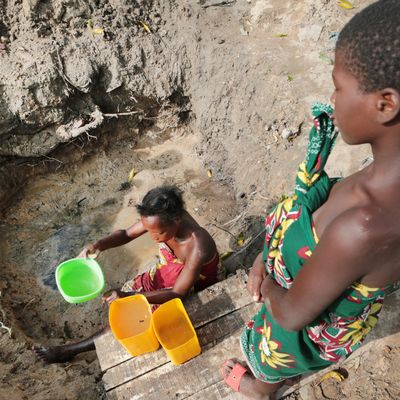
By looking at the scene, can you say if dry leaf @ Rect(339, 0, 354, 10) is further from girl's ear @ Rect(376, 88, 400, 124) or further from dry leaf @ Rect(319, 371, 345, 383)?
girl's ear @ Rect(376, 88, 400, 124)

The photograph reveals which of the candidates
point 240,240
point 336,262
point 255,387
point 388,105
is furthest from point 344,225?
point 240,240

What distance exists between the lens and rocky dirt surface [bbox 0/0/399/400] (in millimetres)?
4086

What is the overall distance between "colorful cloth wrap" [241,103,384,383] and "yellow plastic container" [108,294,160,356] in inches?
32.8

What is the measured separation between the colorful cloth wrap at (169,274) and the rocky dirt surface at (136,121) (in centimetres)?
59

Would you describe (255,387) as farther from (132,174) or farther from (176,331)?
(132,174)

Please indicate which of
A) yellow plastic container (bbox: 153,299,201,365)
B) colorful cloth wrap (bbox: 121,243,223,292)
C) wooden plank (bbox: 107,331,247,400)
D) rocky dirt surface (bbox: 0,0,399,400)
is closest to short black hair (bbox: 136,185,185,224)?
colorful cloth wrap (bbox: 121,243,223,292)

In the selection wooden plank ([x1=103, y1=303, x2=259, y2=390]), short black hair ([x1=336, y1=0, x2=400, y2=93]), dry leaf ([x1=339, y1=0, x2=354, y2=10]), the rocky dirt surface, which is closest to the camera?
short black hair ([x1=336, y1=0, x2=400, y2=93])

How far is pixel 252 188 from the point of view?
4234 millimetres

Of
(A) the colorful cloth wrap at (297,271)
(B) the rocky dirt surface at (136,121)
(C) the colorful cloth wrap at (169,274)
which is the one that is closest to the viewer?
(A) the colorful cloth wrap at (297,271)

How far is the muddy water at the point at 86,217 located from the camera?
3820mm

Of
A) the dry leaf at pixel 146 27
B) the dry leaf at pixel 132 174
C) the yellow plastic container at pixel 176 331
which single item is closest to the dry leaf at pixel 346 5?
the dry leaf at pixel 146 27

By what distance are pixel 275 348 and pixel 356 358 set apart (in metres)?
0.99

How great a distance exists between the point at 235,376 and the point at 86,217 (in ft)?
9.25

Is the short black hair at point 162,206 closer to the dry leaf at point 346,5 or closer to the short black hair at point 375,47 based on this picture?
the short black hair at point 375,47
